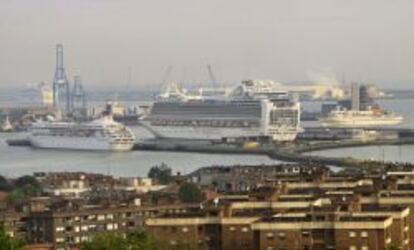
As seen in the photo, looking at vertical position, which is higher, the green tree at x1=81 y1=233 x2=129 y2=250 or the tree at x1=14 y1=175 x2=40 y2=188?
the green tree at x1=81 y1=233 x2=129 y2=250

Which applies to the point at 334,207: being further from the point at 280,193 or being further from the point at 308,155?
the point at 308,155

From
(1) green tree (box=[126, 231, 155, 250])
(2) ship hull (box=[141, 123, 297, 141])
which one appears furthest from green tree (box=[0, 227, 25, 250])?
(2) ship hull (box=[141, 123, 297, 141])

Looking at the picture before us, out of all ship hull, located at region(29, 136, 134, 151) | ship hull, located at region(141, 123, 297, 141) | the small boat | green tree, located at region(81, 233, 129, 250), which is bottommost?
green tree, located at region(81, 233, 129, 250)

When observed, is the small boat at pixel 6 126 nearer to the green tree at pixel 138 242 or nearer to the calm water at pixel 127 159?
the calm water at pixel 127 159

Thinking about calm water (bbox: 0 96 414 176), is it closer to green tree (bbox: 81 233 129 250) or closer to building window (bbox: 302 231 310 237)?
building window (bbox: 302 231 310 237)

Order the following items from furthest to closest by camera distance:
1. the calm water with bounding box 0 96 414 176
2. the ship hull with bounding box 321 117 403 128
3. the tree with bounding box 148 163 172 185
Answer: the ship hull with bounding box 321 117 403 128
the calm water with bounding box 0 96 414 176
the tree with bounding box 148 163 172 185
